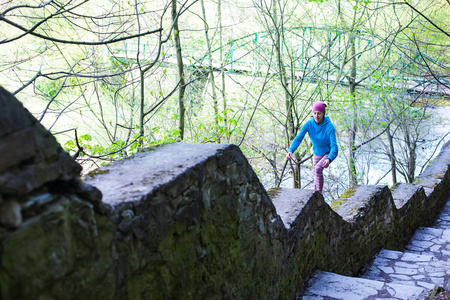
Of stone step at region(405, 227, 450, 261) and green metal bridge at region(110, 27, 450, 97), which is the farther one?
Result: green metal bridge at region(110, 27, 450, 97)

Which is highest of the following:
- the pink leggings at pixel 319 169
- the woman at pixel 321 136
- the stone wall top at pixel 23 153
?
the stone wall top at pixel 23 153

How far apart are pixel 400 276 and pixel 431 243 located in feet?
5.64

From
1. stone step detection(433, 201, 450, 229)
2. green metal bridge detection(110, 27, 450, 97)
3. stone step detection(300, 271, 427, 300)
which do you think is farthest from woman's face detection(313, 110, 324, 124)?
green metal bridge detection(110, 27, 450, 97)

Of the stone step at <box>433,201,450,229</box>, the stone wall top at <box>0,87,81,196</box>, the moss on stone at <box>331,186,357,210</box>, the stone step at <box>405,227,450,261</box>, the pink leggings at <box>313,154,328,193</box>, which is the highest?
the stone wall top at <box>0,87,81,196</box>

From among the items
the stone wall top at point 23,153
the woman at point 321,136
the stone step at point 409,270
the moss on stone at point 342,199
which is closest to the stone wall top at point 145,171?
the stone wall top at point 23,153

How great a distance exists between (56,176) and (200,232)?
2.95 feet

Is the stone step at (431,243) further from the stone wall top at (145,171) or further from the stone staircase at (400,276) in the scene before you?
the stone wall top at (145,171)

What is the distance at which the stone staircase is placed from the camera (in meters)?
3.09

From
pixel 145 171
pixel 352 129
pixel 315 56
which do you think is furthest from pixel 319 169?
pixel 352 129

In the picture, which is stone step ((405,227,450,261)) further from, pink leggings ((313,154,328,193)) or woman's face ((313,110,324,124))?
woman's face ((313,110,324,124))

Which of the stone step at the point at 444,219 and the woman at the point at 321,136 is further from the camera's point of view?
the stone step at the point at 444,219

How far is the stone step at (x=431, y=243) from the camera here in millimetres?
5019

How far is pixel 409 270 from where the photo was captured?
4.21 m

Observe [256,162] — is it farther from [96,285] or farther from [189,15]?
[96,285]
